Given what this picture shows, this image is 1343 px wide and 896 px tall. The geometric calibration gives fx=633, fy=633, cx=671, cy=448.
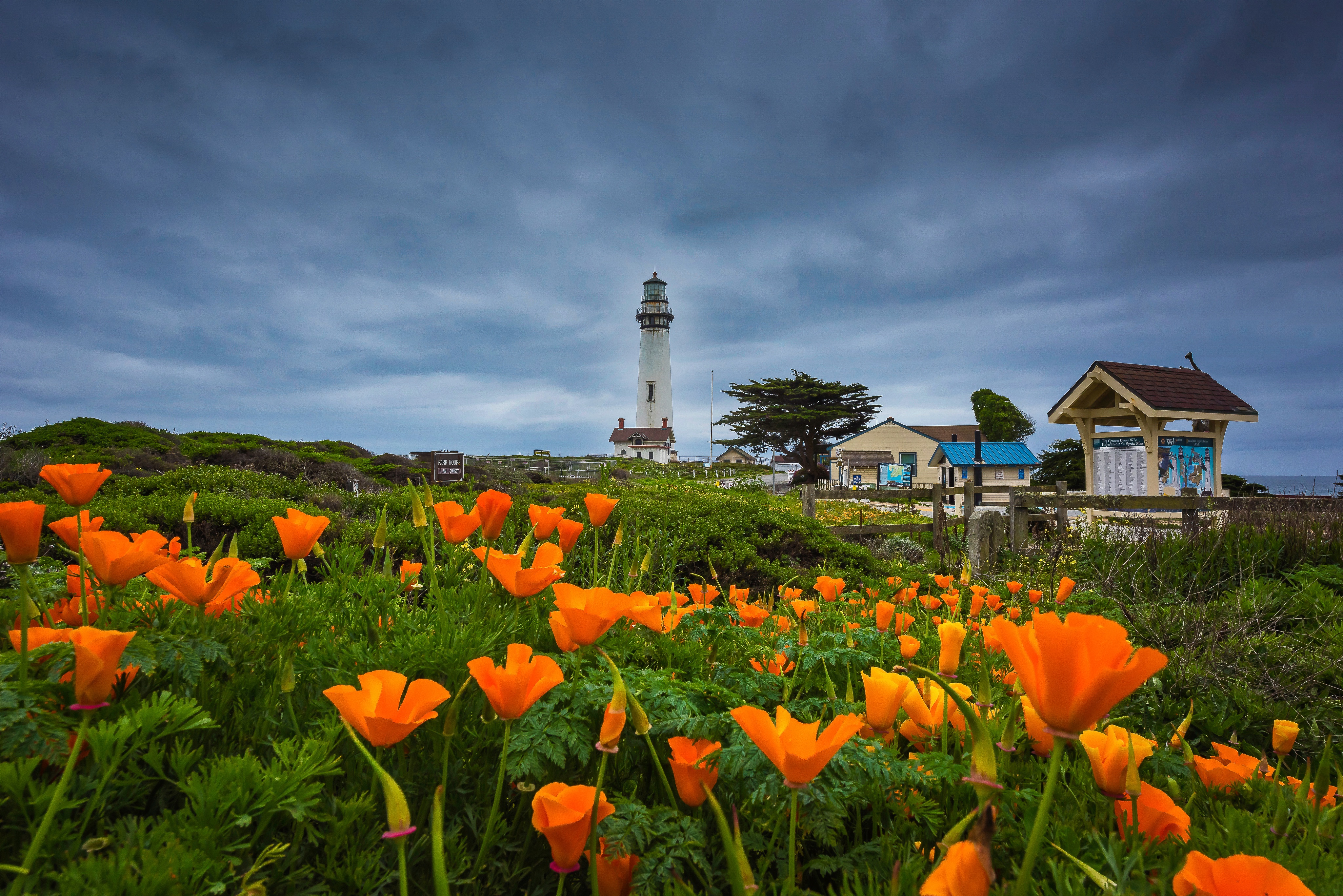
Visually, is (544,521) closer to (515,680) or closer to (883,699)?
(515,680)

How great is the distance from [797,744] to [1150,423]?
40.5ft

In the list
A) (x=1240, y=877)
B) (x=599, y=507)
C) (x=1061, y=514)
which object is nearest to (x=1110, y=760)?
(x=1240, y=877)

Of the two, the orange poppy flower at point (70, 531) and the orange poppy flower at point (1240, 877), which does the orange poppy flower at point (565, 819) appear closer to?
the orange poppy flower at point (1240, 877)

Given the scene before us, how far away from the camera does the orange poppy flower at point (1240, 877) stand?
72cm

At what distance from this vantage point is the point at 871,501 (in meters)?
25.1

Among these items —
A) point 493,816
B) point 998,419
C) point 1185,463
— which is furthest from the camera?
point 998,419

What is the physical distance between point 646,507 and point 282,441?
1480 cm

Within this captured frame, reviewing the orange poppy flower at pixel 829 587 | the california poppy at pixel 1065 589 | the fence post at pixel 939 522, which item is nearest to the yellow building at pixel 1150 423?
the fence post at pixel 939 522

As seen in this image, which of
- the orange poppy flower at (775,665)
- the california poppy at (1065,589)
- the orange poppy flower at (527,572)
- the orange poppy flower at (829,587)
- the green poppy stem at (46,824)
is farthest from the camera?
the california poppy at (1065,589)

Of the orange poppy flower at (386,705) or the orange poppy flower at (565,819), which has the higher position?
the orange poppy flower at (386,705)

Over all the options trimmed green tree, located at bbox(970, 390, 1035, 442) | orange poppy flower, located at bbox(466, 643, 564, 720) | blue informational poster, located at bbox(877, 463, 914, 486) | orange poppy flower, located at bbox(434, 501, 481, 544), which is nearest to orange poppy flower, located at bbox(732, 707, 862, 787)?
orange poppy flower, located at bbox(466, 643, 564, 720)

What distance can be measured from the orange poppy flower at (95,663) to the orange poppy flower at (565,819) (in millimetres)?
691

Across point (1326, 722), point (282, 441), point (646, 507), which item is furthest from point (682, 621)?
point (282, 441)

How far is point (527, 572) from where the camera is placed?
1420mm
